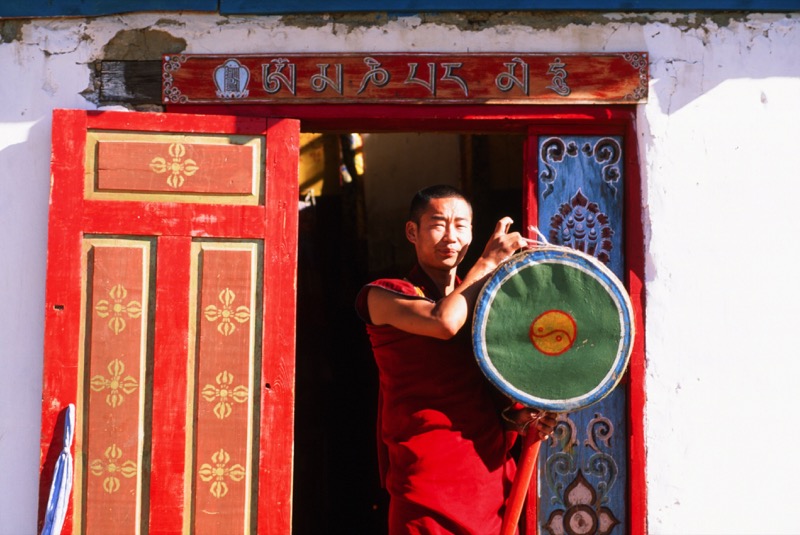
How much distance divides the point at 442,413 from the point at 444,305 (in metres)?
0.38

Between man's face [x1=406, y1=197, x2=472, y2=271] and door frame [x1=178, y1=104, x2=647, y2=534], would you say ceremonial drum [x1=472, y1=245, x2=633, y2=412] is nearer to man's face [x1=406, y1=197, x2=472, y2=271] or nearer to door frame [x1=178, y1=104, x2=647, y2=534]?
man's face [x1=406, y1=197, x2=472, y2=271]

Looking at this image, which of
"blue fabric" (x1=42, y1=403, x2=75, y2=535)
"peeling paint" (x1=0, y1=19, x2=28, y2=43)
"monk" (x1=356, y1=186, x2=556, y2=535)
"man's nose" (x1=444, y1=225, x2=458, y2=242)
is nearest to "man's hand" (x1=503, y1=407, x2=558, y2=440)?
"monk" (x1=356, y1=186, x2=556, y2=535)

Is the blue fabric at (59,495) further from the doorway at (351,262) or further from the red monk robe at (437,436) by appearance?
the doorway at (351,262)

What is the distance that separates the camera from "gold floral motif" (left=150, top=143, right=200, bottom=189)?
3463 mm

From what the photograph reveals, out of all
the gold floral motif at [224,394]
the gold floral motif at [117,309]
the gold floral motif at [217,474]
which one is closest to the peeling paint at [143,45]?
the gold floral motif at [117,309]

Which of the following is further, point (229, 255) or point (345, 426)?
point (345, 426)

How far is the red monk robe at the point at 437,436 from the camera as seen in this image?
9.59 feet

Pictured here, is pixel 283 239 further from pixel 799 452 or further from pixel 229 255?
pixel 799 452

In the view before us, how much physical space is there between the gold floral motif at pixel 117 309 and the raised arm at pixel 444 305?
96cm

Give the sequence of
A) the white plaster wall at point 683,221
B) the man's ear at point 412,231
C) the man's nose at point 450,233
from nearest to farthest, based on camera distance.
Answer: the man's nose at point 450,233, the man's ear at point 412,231, the white plaster wall at point 683,221

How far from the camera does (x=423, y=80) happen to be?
3.59m

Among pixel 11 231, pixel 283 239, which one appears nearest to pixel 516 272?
pixel 283 239

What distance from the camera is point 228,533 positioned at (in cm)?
337

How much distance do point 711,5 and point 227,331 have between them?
227 cm
